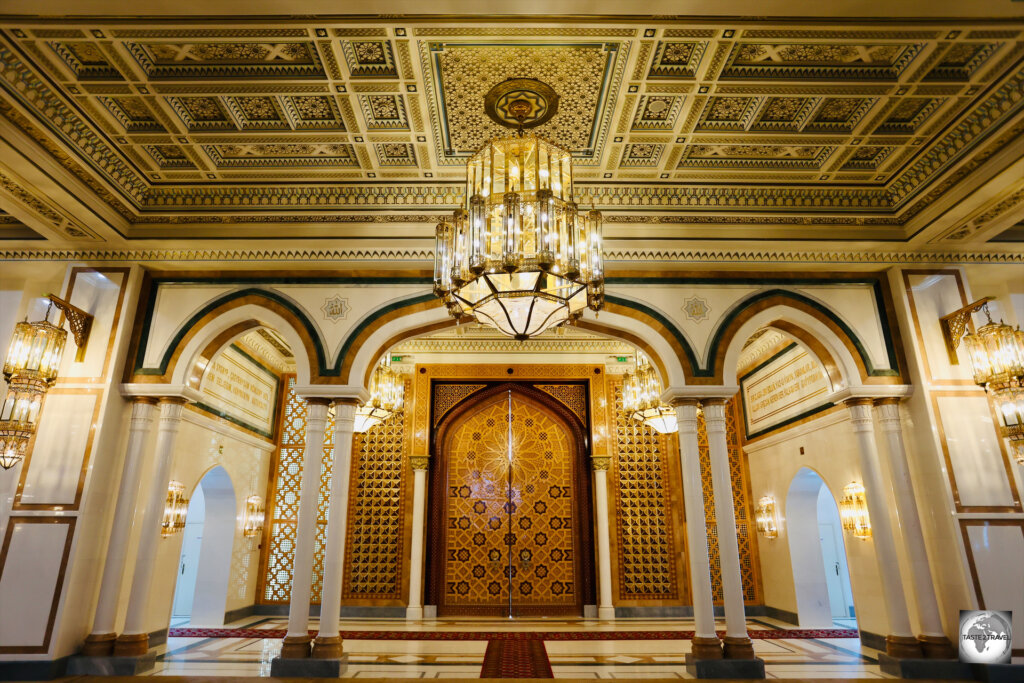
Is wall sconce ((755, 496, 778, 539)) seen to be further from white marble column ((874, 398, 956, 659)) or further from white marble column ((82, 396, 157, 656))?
white marble column ((82, 396, 157, 656))

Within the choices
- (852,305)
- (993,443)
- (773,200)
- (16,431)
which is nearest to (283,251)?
(16,431)

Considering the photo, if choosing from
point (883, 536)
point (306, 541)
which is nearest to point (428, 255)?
point (306, 541)

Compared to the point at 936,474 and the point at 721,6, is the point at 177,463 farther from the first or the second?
the point at 936,474

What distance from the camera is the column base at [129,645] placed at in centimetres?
529

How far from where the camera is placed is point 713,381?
19.9 feet

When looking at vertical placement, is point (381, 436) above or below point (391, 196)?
below

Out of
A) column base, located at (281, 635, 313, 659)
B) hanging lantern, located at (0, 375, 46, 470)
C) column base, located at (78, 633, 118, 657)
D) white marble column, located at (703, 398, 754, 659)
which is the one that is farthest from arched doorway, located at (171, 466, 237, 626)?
white marble column, located at (703, 398, 754, 659)

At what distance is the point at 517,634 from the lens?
24.5ft

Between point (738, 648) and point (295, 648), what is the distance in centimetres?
387

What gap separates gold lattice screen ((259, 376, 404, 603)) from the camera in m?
9.02

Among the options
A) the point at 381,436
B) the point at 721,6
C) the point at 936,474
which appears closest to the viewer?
the point at 721,6

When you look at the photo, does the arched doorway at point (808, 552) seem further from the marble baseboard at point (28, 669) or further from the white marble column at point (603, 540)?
the marble baseboard at point (28, 669)

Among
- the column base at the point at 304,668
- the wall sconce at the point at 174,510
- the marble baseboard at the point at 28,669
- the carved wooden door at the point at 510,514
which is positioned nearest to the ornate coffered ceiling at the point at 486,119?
the wall sconce at the point at 174,510

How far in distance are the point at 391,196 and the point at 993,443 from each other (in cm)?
611
